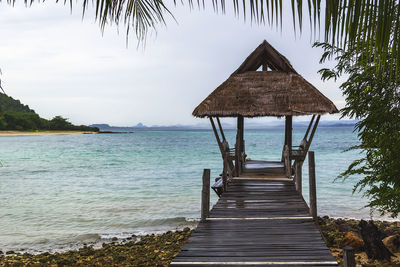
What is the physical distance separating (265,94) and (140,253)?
5.49m

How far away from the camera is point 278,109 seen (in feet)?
32.6

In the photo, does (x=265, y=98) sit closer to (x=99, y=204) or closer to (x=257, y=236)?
(x=257, y=236)

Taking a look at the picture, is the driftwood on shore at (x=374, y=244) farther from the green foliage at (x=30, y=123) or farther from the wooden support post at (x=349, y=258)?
the green foliage at (x=30, y=123)

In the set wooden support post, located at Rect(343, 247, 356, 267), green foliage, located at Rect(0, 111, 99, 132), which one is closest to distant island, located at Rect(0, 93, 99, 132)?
green foliage, located at Rect(0, 111, 99, 132)

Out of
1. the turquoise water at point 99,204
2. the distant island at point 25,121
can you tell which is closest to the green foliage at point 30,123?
the distant island at point 25,121

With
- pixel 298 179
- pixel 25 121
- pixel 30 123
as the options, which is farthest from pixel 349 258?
pixel 30 123

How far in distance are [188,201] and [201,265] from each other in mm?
14296

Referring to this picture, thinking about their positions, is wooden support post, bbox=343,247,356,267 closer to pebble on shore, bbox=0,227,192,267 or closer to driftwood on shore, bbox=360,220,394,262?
driftwood on shore, bbox=360,220,394,262

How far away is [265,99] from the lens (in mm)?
10258

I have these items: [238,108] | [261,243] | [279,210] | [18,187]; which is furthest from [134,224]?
[18,187]

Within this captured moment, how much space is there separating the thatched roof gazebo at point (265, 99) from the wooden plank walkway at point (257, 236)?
81.7 inches

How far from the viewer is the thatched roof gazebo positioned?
→ 9.88 meters

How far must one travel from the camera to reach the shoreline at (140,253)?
873 centimetres

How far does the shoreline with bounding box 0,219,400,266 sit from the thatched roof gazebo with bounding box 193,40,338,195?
241 cm
